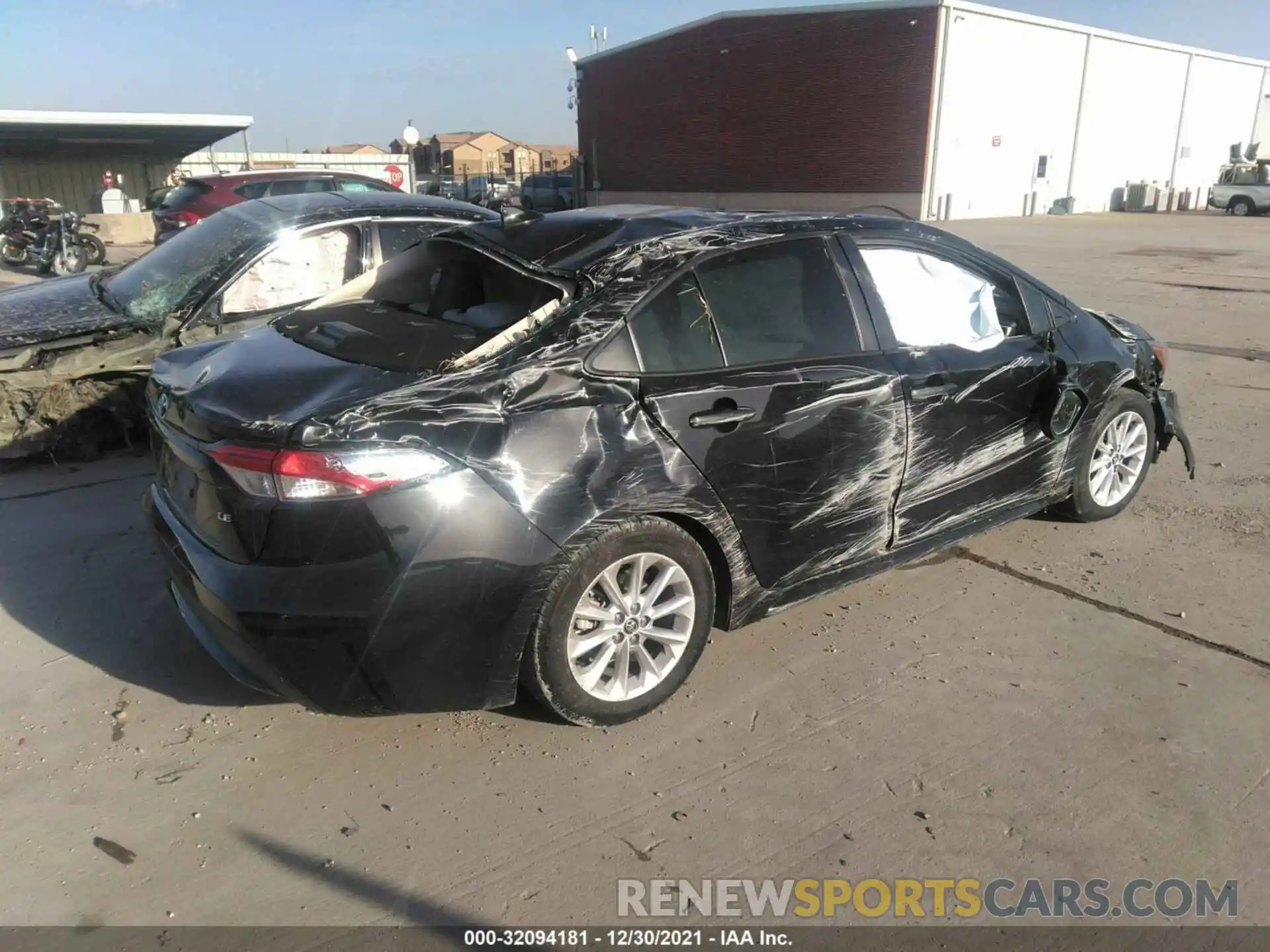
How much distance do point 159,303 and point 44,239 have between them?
13054 millimetres

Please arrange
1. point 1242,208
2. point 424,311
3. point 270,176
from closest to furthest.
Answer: point 424,311 → point 270,176 → point 1242,208

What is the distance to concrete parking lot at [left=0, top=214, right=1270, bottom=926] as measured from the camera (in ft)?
8.46

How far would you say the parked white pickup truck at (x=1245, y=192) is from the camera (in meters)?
36.6

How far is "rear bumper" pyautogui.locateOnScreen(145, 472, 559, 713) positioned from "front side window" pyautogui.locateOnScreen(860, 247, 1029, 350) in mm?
1861

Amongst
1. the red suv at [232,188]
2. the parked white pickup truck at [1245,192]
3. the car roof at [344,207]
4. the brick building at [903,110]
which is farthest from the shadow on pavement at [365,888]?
the parked white pickup truck at [1245,192]

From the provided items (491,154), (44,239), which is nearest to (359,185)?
(44,239)

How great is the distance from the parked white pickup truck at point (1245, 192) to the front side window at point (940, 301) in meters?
40.6

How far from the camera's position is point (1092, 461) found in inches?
185

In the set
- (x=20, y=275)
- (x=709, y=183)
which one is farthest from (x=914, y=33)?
(x=20, y=275)

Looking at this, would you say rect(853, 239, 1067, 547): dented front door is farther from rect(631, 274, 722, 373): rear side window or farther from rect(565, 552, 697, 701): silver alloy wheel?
rect(565, 552, 697, 701): silver alloy wheel

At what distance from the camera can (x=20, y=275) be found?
52.6 ft

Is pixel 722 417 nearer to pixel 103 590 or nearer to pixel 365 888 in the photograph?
pixel 365 888

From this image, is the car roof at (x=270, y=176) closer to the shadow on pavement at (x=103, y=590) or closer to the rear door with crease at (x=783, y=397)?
the shadow on pavement at (x=103, y=590)

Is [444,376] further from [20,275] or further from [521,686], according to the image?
[20,275]
